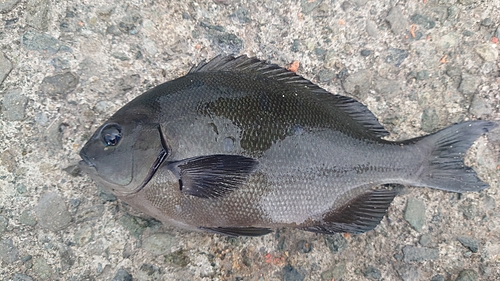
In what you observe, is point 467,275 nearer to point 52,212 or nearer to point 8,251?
point 52,212

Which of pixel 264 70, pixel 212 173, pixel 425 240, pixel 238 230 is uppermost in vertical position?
pixel 264 70

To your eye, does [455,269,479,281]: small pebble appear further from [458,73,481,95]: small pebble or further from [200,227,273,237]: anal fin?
[200,227,273,237]: anal fin

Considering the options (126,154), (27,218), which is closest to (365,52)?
(126,154)

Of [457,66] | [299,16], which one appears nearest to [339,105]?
[299,16]

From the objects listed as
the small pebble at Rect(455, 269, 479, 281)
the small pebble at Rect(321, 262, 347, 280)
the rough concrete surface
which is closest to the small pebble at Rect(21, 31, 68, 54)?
the rough concrete surface

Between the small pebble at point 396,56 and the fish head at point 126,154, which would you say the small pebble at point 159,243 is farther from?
the small pebble at point 396,56

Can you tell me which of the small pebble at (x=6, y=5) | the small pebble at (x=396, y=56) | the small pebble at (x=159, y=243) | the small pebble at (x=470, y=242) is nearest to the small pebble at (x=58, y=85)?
the small pebble at (x=6, y=5)
